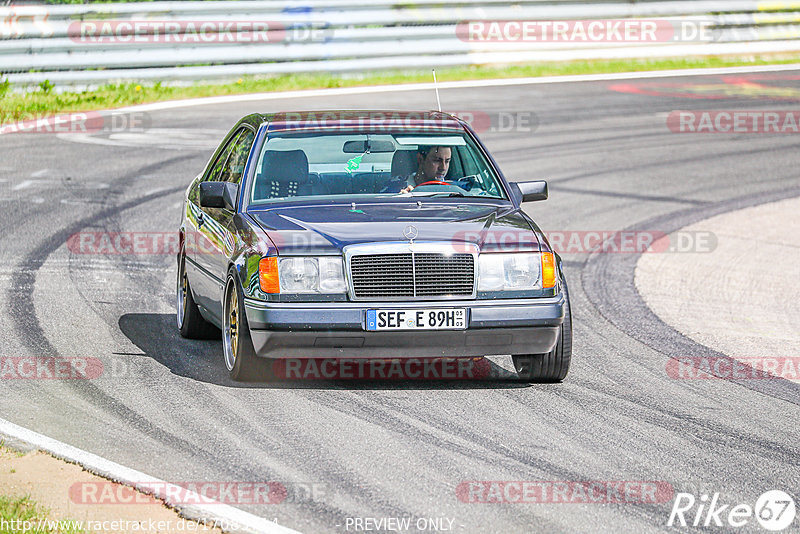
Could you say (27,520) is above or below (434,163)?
below

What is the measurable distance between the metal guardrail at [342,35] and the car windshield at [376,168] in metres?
14.4

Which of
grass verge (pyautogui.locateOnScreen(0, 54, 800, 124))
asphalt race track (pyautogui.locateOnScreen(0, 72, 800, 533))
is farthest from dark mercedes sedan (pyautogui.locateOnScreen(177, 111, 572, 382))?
grass verge (pyautogui.locateOnScreen(0, 54, 800, 124))

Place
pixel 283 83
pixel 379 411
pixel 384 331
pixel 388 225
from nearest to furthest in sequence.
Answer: pixel 379 411
pixel 384 331
pixel 388 225
pixel 283 83

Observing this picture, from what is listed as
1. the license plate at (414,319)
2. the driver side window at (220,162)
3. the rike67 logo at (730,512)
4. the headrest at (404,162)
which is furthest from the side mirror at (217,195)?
the rike67 logo at (730,512)

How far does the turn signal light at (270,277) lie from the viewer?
24.2 feet

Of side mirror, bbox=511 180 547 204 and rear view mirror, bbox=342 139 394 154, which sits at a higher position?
rear view mirror, bbox=342 139 394 154

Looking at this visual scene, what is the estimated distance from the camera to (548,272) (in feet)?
25.0

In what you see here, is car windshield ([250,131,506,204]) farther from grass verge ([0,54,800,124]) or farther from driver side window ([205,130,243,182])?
grass verge ([0,54,800,124])

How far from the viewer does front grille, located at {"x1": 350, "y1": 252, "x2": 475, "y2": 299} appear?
739 centimetres

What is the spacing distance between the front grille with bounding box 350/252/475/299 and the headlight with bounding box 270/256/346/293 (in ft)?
0.29

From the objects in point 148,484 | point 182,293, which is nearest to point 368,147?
point 182,293

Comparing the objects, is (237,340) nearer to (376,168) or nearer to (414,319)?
(414,319)

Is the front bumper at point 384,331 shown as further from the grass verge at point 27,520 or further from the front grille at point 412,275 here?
the grass verge at point 27,520

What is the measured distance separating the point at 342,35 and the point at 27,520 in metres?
20.4
